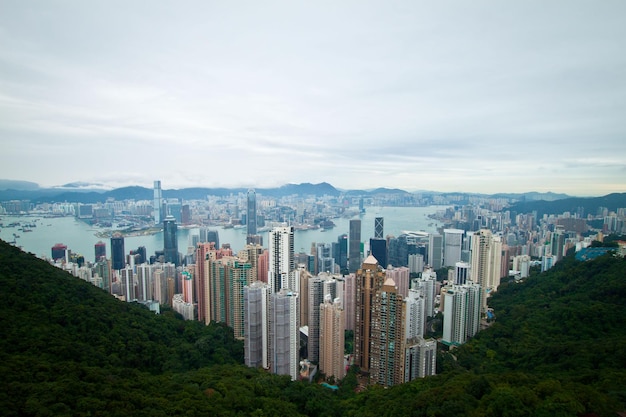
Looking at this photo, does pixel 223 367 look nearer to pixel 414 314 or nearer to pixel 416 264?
pixel 414 314

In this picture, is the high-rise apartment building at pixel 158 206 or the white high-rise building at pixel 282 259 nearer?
the white high-rise building at pixel 282 259

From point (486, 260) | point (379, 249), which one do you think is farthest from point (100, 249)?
point (486, 260)

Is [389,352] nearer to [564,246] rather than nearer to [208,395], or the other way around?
[208,395]

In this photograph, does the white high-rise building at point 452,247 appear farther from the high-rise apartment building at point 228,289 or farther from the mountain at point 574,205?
the high-rise apartment building at point 228,289

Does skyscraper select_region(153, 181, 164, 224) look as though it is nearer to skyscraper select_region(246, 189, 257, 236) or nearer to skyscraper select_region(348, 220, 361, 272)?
skyscraper select_region(246, 189, 257, 236)

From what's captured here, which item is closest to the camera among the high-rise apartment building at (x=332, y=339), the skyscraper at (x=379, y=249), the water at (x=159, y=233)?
the high-rise apartment building at (x=332, y=339)

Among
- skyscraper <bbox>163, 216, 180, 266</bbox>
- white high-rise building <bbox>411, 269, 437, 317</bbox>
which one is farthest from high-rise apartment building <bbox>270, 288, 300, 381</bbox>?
skyscraper <bbox>163, 216, 180, 266</bbox>

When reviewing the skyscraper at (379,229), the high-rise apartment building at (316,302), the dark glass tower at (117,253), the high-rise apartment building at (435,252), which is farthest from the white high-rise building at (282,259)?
the skyscraper at (379,229)
